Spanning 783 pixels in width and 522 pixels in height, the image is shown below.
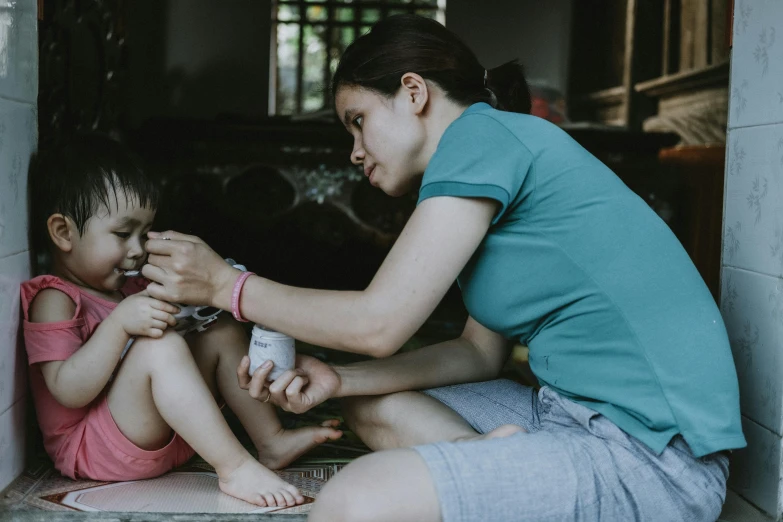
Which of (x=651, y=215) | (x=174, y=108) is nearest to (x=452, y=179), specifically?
(x=651, y=215)

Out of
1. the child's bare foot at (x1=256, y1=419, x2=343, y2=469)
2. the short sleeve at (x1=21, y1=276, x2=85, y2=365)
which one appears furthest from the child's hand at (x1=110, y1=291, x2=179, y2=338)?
the child's bare foot at (x1=256, y1=419, x2=343, y2=469)

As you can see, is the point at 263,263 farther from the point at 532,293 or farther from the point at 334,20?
the point at 334,20

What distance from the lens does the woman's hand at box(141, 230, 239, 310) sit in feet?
4.57

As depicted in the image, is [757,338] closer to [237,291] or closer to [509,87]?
[509,87]

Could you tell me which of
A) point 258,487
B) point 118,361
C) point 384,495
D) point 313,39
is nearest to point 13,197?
point 118,361

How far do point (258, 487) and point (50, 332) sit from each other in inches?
20.6

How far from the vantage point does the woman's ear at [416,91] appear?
4.58 ft

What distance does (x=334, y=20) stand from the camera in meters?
8.34

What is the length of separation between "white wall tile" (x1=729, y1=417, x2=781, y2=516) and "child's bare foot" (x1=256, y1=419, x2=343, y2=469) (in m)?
0.84

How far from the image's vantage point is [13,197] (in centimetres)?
158

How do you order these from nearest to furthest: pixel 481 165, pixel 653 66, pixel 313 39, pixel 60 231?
1. pixel 481 165
2. pixel 60 231
3. pixel 653 66
4. pixel 313 39

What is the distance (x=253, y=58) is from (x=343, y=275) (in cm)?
436

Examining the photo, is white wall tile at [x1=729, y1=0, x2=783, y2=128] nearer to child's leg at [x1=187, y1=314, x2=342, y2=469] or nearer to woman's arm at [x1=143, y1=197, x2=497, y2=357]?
woman's arm at [x1=143, y1=197, x2=497, y2=357]

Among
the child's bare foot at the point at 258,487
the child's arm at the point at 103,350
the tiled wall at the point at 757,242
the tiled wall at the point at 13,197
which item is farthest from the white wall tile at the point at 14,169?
the tiled wall at the point at 757,242
